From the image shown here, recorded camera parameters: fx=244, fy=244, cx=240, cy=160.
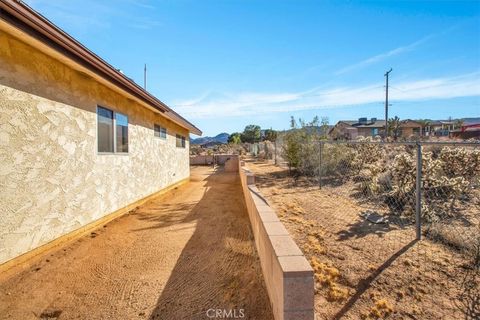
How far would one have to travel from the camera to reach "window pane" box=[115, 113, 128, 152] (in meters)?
6.00

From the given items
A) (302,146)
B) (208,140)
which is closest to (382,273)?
(302,146)

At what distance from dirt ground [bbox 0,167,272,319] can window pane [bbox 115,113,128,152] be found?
198 cm

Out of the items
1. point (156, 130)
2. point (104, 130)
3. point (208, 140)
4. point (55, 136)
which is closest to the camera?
point (55, 136)

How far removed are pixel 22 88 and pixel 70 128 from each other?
40.3 inches

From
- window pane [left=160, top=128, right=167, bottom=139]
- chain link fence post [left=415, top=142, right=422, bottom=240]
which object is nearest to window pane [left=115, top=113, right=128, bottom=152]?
window pane [left=160, top=128, right=167, bottom=139]

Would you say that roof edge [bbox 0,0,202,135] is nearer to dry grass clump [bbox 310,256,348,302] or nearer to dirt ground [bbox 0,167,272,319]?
dirt ground [bbox 0,167,272,319]

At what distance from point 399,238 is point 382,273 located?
130 cm

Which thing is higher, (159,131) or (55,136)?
(159,131)

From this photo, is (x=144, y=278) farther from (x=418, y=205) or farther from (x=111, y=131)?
(x=418, y=205)

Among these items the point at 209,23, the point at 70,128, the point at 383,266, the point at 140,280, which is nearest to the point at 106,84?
the point at 70,128

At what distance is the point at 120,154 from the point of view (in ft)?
19.8

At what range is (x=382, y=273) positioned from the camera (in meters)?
2.91

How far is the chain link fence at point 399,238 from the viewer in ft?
8.00

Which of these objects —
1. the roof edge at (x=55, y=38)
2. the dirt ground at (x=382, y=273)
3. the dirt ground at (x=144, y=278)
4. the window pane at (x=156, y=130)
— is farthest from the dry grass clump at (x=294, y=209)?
the window pane at (x=156, y=130)
